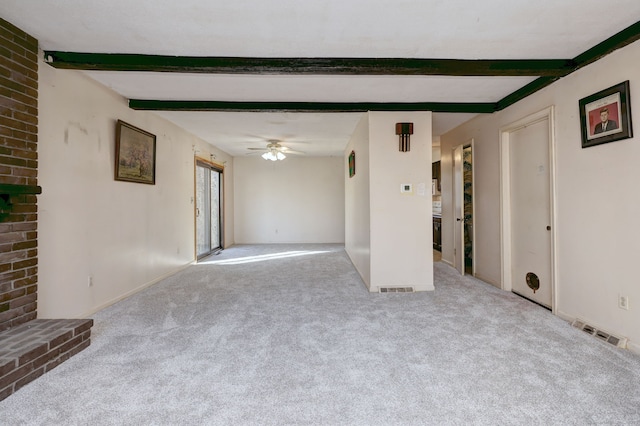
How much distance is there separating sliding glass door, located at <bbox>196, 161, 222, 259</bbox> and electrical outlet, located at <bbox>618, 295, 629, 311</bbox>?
6.04m

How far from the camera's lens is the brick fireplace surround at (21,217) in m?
2.15

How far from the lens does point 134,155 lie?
386cm

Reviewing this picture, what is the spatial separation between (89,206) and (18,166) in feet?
2.81

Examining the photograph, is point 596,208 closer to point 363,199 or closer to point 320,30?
point 363,199

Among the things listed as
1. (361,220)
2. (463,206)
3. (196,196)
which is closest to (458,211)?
(463,206)

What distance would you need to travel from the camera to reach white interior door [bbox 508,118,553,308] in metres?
3.29

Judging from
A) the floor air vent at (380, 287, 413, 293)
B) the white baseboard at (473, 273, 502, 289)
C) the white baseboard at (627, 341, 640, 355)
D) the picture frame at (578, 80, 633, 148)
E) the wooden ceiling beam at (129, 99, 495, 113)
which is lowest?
the white baseboard at (627, 341, 640, 355)

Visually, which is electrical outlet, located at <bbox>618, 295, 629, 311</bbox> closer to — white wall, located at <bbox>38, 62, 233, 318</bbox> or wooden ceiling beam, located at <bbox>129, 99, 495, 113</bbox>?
wooden ceiling beam, located at <bbox>129, 99, 495, 113</bbox>

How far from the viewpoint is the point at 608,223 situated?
2.51 metres

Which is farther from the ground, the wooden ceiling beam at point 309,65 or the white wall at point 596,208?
the wooden ceiling beam at point 309,65

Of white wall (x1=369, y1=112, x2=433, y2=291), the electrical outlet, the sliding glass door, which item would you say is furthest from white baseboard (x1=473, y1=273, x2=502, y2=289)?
the sliding glass door

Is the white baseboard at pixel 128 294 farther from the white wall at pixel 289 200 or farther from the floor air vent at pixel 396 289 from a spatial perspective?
the white wall at pixel 289 200

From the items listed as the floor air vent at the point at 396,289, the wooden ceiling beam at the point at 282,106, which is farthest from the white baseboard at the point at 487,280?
the wooden ceiling beam at the point at 282,106

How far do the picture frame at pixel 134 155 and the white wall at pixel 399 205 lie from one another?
9.85 ft
